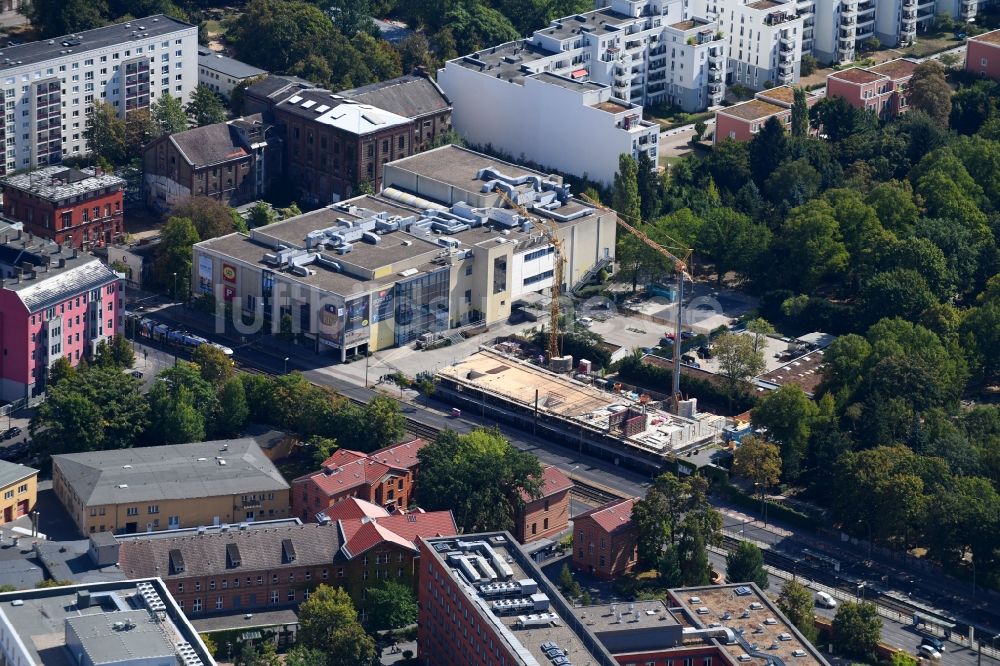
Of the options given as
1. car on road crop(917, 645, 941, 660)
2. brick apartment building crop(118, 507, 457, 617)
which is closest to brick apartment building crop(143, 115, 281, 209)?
brick apartment building crop(118, 507, 457, 617)

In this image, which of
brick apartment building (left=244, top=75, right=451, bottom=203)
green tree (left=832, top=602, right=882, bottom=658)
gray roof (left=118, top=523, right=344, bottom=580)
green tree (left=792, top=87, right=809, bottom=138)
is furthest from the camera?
green tree (left=792, top=87, right=809, bottom=138)

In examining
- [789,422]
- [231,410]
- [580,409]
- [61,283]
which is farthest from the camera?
[580,409]

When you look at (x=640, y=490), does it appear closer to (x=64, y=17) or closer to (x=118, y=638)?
(x=118, y=638)

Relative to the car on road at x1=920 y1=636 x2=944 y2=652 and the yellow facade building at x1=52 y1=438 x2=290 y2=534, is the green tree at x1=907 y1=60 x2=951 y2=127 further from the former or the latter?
the yellow facade building at x1=52 y1=438 x2=290 y2=534

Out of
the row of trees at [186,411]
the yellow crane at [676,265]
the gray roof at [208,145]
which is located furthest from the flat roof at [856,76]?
the row of trees at [186,411]

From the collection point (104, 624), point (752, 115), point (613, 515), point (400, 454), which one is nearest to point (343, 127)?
point (752, 115)

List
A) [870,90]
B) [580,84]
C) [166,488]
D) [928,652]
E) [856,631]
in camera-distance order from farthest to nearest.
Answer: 1. [870,90]
2. [580,84]
3. [166,488]
4. [928,652]
5. [856,631]

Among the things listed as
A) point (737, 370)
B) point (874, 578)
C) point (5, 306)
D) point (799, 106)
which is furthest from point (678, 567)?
point (799, 106)
